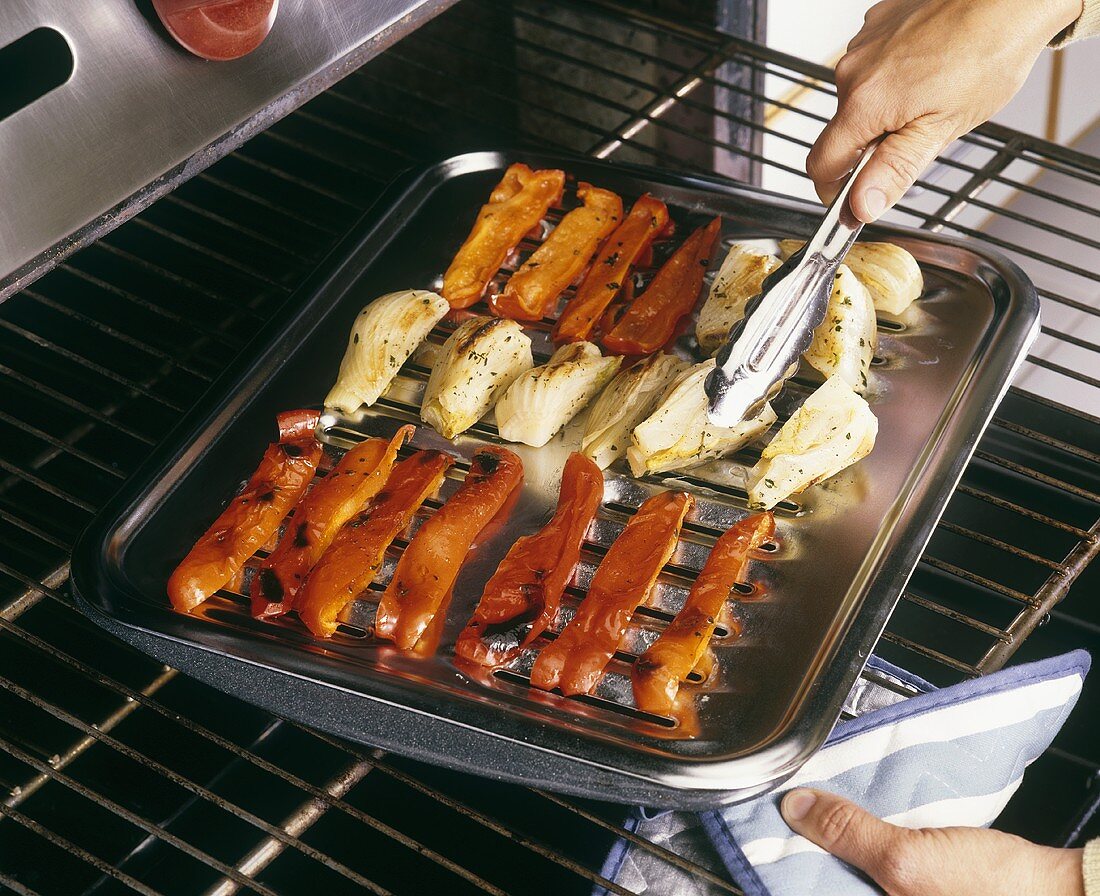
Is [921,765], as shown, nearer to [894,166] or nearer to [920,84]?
[894,166]

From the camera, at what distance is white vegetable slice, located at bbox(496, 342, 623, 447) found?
1.55 meters

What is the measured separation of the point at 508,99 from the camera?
2033 millimetres

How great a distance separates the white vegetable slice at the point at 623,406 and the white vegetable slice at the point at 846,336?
19cm

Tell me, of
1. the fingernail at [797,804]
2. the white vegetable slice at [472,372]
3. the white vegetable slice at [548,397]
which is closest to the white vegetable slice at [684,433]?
the white vegetable slice at [548,397]

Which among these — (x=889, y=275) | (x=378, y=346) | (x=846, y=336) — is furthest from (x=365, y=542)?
(x=889, y=275)

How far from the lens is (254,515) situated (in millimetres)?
1456

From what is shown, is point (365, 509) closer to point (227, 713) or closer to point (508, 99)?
point (227, 713)

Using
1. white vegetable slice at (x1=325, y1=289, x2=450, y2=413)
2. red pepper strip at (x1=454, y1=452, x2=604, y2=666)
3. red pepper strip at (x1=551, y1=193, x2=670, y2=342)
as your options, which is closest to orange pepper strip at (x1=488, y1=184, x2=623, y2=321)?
red pepper strip at (x1=551, y1=193, x2=670, y2=342)

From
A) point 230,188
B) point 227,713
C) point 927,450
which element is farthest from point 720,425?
point 230,188

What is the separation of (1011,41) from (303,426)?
103 cm

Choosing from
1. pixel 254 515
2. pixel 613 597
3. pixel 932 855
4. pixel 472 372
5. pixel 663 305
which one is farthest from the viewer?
pixel 663 305

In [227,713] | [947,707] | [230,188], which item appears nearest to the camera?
[947,707]

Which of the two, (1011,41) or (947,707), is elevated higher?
(1011,41)

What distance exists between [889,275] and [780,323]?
0.32 m
